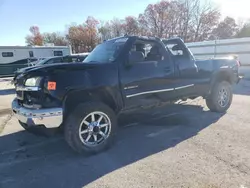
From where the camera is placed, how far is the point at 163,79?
5.34m

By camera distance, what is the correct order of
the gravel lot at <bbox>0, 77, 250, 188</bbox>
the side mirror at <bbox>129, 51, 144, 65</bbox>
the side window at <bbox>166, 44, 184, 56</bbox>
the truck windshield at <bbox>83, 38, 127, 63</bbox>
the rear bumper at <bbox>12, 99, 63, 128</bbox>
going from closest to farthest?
the gravel lot at <bbox>0, 77, 250, 188</bbox>
the rear bumper at <bbox>12, 99, 63, 128</bbox>
the side mirror at <bbox>129, 51, 144, 65</bbox>
the truck windshield at <bbox>83, 38, 127, 63</bbox>
the side window at <bbox>166, 44, 184, 56</bbox>

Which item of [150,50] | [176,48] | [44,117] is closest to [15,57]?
[176,48]

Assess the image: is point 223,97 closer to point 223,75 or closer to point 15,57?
point 223,75

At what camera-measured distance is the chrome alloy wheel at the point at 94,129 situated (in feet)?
14.3

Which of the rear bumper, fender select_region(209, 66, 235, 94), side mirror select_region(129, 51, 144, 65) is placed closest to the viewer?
the rear bumper

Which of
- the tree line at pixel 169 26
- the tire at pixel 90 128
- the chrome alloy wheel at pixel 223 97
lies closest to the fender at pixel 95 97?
the tire at pixel 90 128

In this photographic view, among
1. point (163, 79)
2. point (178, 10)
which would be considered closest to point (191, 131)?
point (163, 79)

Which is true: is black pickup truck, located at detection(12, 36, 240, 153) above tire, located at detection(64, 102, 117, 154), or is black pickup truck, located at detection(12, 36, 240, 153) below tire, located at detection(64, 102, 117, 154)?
above

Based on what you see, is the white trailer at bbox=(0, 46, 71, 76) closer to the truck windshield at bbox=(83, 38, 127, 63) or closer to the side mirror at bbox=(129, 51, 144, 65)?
the truck windshield at bbox=(83, 38, 127, 63)

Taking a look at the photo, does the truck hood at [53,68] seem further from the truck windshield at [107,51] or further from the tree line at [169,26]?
the tree line at [169,26]

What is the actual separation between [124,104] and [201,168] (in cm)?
175

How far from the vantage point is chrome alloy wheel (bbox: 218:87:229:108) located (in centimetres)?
680

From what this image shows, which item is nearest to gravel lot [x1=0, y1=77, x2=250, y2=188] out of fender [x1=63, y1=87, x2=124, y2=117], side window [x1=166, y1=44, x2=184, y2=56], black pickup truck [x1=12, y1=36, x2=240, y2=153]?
black pickup truck [x1=12, y1=36, x2=240, y2=153]

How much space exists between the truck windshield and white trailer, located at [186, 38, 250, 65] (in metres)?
11.3
